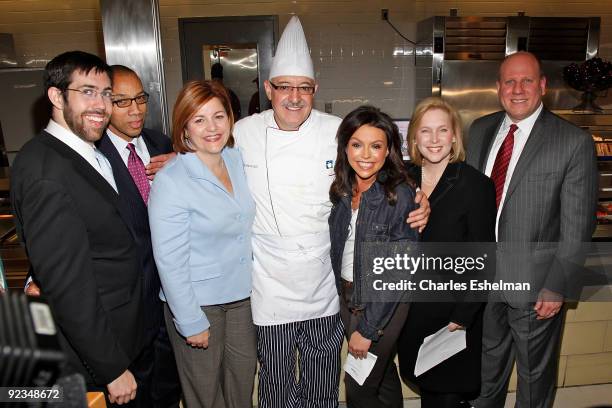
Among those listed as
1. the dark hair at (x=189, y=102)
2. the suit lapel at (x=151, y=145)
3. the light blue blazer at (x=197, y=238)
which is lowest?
the light blue blazer at (x=197, y=238)

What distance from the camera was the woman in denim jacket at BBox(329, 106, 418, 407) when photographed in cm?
166

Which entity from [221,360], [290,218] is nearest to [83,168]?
[290,218]

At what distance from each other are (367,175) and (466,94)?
116 inches

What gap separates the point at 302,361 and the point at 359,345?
345mm

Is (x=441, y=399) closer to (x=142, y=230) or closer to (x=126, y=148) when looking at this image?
(x=142, y=230)

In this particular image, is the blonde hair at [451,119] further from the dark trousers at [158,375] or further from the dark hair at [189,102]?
the dark trousers at [158,375]

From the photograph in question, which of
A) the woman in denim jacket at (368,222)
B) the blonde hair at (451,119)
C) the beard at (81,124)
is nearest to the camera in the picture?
the beard at (81,124)

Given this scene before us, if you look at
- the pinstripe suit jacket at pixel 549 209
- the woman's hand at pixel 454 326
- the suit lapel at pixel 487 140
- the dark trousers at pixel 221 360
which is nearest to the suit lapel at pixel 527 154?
the pinstripe suit jacket at pixel 549 209

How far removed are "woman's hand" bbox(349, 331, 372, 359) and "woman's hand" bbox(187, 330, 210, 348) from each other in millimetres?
539

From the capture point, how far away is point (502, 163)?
Answer: 6.40ft

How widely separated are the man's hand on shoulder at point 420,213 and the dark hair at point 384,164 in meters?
0.06

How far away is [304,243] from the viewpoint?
71.7 inches

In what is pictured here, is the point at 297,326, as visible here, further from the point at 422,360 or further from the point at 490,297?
the point at 490,297

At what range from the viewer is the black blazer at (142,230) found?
5.46ft
